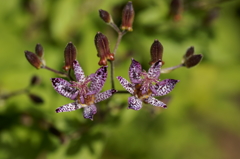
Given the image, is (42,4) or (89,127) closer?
(89,127)

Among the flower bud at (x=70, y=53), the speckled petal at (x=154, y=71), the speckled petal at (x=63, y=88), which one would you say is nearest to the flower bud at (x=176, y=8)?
the speckled petal at (x=154, y=71)

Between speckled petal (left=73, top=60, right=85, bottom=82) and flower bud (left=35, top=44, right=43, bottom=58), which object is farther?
flower bud (left=35, top=44, right=43, bottom=58)

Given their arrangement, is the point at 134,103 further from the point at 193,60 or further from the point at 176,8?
the point at 176,8

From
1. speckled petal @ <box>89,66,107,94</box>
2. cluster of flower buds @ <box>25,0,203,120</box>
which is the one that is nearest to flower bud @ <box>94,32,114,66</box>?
cluster of flower buds @ <box>25,0,203,120</box>

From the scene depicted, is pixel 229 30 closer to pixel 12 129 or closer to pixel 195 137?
pixel 195 137

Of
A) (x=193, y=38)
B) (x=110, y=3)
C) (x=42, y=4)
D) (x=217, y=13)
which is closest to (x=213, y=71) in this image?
(x=193, y=38)

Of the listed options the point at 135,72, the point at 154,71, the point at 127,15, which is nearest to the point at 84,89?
the point at 135,72

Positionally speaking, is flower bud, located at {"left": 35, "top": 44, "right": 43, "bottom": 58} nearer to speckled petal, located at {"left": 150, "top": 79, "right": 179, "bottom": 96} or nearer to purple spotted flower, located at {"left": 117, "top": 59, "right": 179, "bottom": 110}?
purple spotted flower, located at {"left": 117, "top": 59, "right": 179, "bottom": 110}
